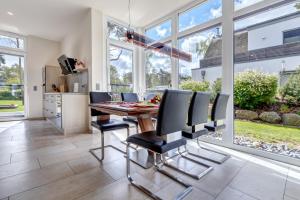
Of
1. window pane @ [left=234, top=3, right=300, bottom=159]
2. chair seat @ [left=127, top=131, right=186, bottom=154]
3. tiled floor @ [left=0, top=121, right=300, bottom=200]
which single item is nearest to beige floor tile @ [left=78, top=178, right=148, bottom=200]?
tiled floor @ [left=0, top=121, right=300, bottom=200]

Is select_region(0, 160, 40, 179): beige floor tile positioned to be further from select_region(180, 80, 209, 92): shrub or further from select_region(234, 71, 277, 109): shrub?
select_region(234, 71, 277, 109): shrub

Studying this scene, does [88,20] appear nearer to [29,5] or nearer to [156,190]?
[29,5]

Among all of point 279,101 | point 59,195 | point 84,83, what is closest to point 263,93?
point 279,101

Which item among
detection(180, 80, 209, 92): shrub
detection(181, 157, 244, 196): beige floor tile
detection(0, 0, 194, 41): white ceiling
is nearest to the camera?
detection(181, 157, 244, 196): beige floor tile

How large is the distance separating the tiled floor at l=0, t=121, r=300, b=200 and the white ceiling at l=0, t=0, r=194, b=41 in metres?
3.08

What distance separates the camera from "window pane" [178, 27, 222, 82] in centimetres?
314

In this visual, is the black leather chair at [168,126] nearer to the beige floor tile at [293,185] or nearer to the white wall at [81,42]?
the beige floor tile at [293,185]

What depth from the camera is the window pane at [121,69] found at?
14.5 ft

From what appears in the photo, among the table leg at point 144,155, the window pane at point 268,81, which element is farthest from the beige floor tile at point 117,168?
the window pane at point 268,81

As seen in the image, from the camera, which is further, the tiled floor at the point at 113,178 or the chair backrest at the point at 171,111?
the tiled floor at the point at 113,178

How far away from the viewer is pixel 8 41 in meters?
5.25

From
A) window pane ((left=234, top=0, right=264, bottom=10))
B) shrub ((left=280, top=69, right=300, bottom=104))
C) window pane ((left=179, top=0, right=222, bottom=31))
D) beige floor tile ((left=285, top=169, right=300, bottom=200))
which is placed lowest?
beige floor tile ((left=285, top=169, right=300, bottom=200))

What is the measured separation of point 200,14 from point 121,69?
8.00 ft

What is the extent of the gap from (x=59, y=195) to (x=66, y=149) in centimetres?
136
